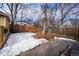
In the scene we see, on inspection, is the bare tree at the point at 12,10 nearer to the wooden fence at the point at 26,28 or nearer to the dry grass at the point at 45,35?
the wooden fence at the point at 26,28

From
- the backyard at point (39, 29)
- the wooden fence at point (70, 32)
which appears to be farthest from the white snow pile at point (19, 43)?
the wooden fence at point (70, 32)

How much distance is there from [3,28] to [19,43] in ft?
0.51

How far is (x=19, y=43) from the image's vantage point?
1.33m

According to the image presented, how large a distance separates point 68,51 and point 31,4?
0.42m

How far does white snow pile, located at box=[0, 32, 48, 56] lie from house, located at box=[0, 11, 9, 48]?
3cm

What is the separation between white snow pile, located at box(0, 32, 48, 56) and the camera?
132 centimetres

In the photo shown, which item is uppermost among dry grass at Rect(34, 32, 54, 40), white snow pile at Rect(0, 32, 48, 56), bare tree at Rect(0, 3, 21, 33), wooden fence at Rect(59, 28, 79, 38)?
bare tree at Rect(0, 3, 21, 33)

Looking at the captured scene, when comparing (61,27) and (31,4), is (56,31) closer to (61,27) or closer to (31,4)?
(61,27)

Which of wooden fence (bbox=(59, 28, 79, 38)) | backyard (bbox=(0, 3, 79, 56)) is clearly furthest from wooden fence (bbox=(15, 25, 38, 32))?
wooden fence (bbox=(59, 28, 79, 38))

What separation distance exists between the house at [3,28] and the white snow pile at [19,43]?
31 mm

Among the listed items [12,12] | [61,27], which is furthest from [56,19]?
[12,12]

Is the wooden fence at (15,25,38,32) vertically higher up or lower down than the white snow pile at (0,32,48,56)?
higher up

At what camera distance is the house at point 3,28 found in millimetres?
1317

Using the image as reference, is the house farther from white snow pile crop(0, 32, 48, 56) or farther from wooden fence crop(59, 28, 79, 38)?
wooden fence crop(59, 28, 79, 38)
